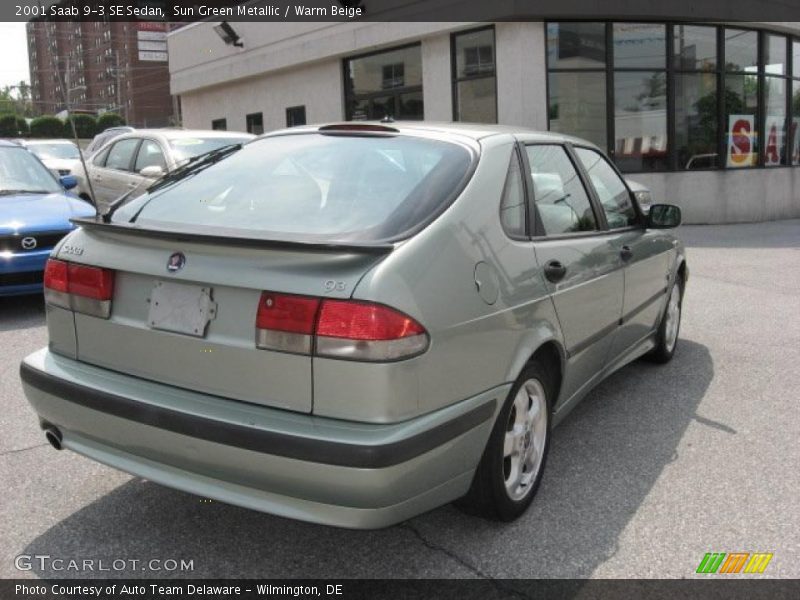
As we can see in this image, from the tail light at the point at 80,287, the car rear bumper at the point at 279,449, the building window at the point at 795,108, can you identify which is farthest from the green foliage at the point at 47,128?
the car rear bumper at the point at 279,449

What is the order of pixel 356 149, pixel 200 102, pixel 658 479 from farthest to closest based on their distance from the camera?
pixel 200 102
pixel 658 479
pixel 356 149

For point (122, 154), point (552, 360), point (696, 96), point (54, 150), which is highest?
point (696, 96)

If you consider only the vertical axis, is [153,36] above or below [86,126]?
above

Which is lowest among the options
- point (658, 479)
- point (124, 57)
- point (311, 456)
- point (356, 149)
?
point (658, 479)

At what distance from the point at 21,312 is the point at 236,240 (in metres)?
5.35

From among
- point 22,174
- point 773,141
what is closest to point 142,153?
point 22,174

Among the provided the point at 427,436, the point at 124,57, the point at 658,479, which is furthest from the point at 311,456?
the point at 124,57

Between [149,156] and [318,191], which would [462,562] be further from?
[149,156]

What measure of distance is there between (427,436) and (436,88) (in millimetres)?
13452

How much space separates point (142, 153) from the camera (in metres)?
10.0

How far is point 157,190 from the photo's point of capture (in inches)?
132

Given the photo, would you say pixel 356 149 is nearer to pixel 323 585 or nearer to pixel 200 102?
pixel 323 585

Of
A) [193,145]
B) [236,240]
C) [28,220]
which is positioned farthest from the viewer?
[193,145]

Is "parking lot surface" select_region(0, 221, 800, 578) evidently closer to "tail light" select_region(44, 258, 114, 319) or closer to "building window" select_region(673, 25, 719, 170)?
"tail light" select_region(44, 258, 114, 319)
